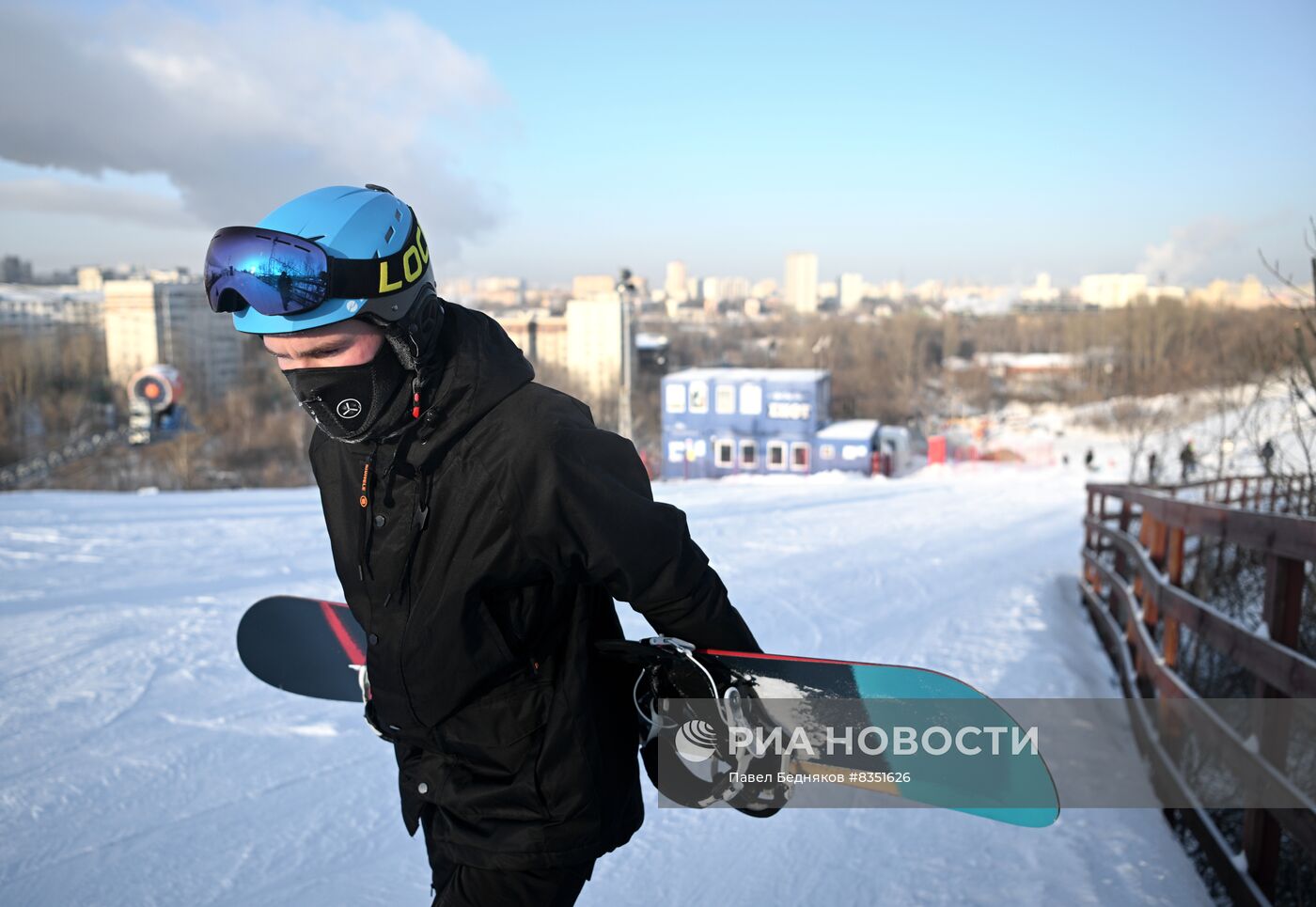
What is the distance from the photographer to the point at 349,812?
9.67 ft

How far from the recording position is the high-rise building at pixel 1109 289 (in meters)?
64.8

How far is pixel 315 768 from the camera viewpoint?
326 cm

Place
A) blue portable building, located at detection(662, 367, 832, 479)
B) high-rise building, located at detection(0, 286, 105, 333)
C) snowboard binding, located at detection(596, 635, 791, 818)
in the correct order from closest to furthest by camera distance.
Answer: snowboard binding, located at detection(596, 635, 791, 818) → blue portable building, located at detection(662, 367, 832, 479) → high-rise building, located at detection(0, 286, 105, 333)

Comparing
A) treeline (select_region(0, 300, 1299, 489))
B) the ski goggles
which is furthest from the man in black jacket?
treeline (select_region(0, 300, 1299, 489))


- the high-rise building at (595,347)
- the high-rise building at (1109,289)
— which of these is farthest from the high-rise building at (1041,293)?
the high-rise building at (595,347)

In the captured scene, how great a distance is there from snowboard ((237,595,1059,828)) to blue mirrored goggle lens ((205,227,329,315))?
0.94 metres

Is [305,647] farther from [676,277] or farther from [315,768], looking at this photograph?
[676,277]

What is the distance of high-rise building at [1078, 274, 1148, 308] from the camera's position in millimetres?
64812

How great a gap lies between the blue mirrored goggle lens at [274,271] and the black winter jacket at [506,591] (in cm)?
25

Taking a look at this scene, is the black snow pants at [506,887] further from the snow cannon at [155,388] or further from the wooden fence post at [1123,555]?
the snow cannon at [155,388]

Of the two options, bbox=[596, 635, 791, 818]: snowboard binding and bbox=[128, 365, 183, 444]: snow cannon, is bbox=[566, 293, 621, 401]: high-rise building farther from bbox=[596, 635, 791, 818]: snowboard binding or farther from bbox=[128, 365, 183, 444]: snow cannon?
bbox=[596, 635, 791, 818]: snowboard binding

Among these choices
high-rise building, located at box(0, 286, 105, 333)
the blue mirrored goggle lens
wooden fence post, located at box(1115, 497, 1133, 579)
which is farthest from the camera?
high-rise building, located at box(0, 286, 105, 333)

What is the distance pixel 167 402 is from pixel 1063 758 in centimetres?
2179

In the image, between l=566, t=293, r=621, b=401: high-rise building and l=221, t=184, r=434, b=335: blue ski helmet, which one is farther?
l=566, t=293, r=621, b=401: high-rise building
